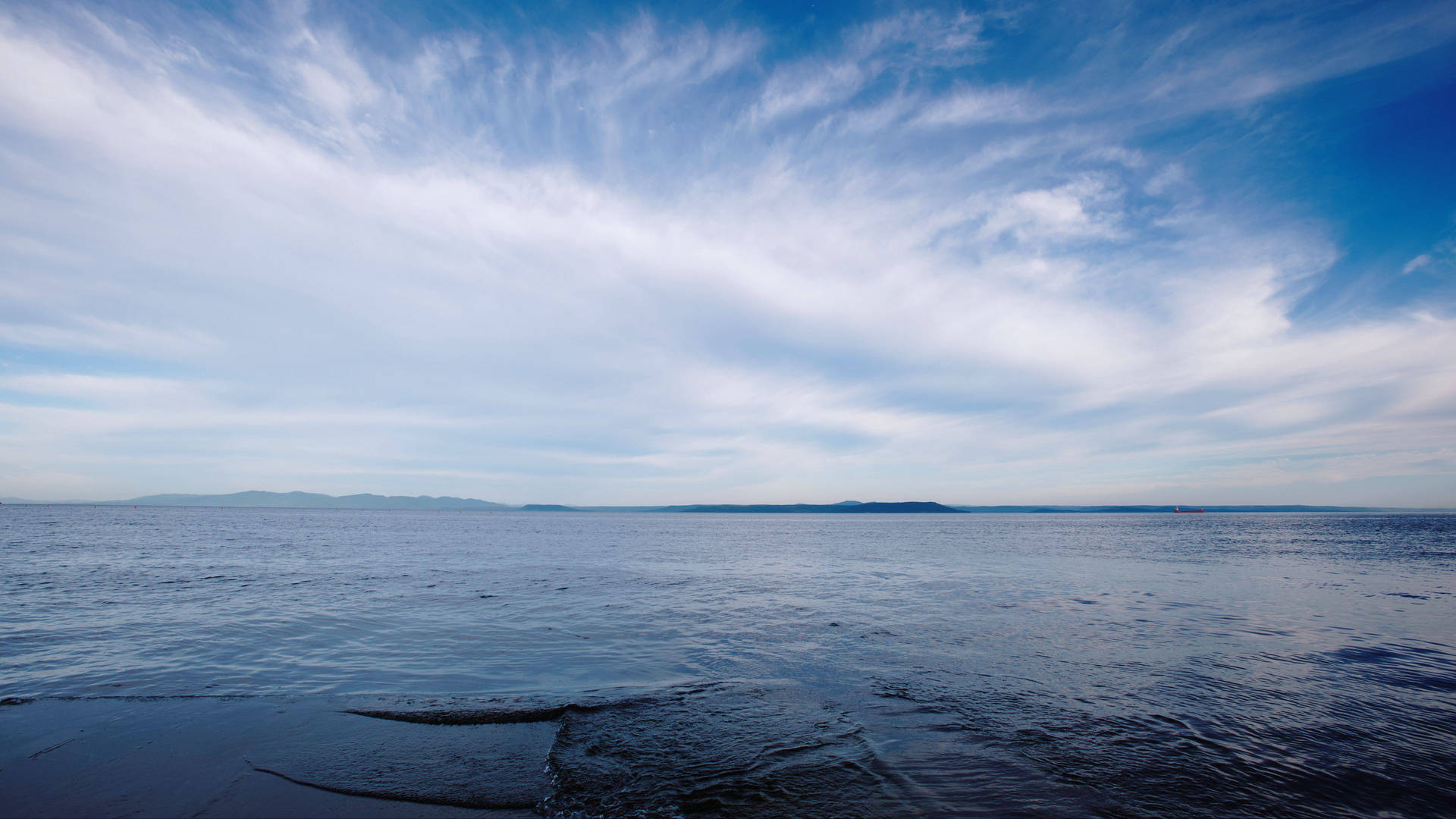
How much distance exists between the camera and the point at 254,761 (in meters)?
8.30

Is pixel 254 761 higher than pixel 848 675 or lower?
higher

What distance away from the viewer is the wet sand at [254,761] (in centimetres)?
702

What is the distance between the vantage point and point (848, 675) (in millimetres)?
13320

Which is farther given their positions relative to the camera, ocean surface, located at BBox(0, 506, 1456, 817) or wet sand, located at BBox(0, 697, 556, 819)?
ocean surface, located at BBox(0, 506, 1456, 817)

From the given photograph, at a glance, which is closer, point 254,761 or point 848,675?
point 254,761

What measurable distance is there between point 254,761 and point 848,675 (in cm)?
1063

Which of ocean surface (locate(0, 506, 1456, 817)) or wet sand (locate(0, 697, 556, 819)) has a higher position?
wet sand (locate(0, 697, 556, 819))

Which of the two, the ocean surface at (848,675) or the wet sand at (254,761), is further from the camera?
the ocean surface at (848,675)

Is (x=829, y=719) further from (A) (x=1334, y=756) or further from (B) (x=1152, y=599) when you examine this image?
(B) (x=1152, y=599)

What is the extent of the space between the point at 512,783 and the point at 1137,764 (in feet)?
28.6

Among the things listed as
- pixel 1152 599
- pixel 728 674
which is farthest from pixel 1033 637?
pixel 1152 599

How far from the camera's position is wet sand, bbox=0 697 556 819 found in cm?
702

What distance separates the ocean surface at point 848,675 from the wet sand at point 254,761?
319 millimetres

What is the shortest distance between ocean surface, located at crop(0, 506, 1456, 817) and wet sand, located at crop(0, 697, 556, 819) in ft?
1.05
